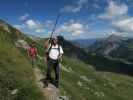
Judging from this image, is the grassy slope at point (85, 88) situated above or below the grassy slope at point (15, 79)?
below

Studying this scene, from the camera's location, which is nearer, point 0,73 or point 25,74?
point 0,73

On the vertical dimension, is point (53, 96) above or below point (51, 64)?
below

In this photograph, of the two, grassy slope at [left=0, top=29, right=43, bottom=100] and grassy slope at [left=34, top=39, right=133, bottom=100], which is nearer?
grassy slope at [left=0, top=29, right=43, bottom=100]

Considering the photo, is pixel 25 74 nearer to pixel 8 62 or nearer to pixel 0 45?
pixel 8 62

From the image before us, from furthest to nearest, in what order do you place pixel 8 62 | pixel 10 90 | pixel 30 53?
Answer: pixel 30 53, pixel 8 62, pixel 10 90

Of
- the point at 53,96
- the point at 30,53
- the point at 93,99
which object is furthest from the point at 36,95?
the point at 93,99

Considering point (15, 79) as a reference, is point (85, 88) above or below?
below

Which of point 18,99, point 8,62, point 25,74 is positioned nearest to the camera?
point 18,99

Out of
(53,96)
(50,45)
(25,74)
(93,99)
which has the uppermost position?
(50,45)

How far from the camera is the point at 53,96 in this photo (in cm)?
1566

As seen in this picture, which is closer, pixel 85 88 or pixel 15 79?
pixel 15 79

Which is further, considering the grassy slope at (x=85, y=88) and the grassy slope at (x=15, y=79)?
the grassy slope at (x=85, y=88)

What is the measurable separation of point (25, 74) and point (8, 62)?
2.06m

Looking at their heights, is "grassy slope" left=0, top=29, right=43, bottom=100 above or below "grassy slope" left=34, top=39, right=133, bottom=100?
above
